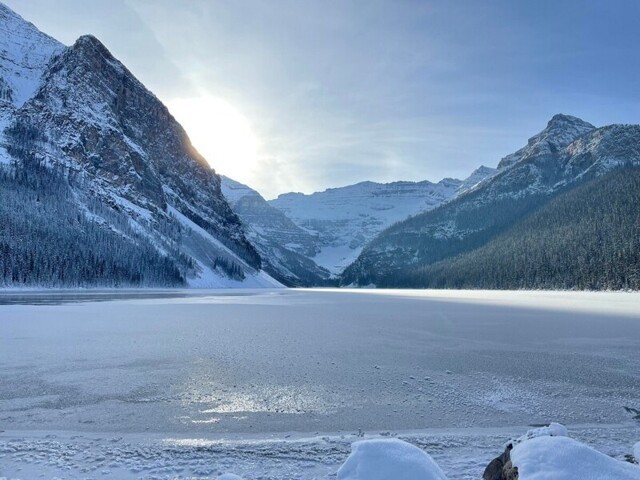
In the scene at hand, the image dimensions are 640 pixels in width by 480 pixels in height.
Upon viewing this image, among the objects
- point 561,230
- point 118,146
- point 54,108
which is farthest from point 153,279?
point 561,230

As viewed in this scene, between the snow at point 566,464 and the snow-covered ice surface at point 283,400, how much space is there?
1997 millimetres

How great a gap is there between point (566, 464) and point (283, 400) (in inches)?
283

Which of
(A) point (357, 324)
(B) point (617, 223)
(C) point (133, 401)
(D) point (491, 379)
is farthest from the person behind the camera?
(B) point (617, 223)

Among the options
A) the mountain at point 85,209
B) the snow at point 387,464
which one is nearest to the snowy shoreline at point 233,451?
the snow at point 387,464

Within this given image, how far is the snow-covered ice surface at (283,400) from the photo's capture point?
7.54 meters

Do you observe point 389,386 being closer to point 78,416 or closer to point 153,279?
point 78,416

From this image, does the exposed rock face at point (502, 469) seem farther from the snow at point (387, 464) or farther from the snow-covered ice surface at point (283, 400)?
the snow-covered ice surface at point (283, 400)

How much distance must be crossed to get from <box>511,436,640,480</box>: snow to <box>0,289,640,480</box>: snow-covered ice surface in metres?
2.00

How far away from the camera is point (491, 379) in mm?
12992

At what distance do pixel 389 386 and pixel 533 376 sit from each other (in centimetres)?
480

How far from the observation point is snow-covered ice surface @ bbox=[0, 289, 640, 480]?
754 cm

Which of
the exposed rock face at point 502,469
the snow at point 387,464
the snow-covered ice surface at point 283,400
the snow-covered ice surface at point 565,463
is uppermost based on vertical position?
the snow-covered ice surface at point 565,463

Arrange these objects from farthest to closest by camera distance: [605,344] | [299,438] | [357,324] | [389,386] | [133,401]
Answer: [357,324], [605,344], [389,386], [133,401], [299,438]

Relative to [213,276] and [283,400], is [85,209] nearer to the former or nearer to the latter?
[213,276]
